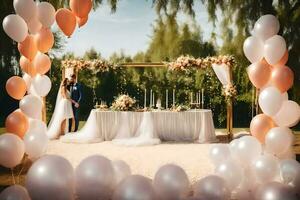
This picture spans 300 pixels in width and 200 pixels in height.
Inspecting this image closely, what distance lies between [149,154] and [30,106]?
8.73 feet

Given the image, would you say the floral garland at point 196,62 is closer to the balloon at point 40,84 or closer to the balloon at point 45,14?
the balloon at point 40,84

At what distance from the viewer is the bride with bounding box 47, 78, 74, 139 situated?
34.7 ft

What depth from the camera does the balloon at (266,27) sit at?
530cm

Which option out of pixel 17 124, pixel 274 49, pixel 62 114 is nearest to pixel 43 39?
pixel 17 124

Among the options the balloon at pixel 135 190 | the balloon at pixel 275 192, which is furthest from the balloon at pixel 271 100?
the balloon at pixel 135 190

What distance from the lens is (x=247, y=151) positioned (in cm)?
493

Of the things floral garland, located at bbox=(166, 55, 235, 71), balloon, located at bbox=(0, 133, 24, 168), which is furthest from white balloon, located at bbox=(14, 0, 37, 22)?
floral garland, located at bbox=(166, 55, 235, 71)

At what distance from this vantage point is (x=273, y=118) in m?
5.43

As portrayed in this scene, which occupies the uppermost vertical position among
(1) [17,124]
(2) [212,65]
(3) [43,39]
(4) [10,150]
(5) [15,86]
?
(3) [43,39]

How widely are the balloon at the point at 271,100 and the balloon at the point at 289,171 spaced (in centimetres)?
88

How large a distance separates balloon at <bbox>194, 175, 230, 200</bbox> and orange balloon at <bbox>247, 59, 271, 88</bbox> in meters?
1.95

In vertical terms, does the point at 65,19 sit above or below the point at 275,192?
above

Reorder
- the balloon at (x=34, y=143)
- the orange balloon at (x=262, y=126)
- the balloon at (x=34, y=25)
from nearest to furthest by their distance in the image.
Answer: the orange balloon at (x=262, y=126)
the balloon at (x=34, y=143)
the balloon at (x=34, y=25)

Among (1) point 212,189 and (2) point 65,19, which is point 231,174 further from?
(2) point 65,19
